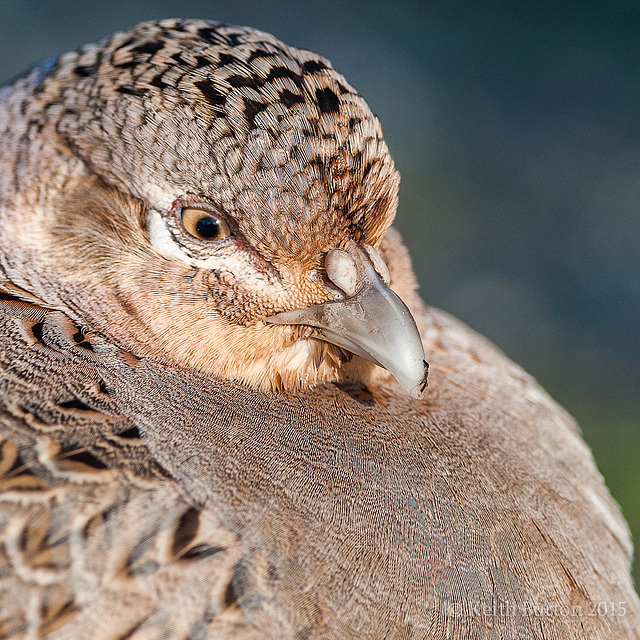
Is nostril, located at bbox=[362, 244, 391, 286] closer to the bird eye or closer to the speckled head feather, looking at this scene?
the speckled head feather

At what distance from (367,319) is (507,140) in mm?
6447

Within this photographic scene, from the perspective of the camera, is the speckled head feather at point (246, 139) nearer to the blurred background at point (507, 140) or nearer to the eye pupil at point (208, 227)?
the eye pupil at point (208, 227)

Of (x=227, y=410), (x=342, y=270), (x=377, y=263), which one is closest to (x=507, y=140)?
(x=377, y=263)

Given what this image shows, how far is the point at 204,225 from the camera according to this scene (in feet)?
6.39

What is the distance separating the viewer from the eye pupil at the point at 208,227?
6.36 ft

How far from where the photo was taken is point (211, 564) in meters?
1.56

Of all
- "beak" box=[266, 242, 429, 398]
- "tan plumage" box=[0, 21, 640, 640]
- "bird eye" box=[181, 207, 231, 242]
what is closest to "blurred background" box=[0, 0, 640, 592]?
"tan plumage" box=[0, 21, 640, 640]

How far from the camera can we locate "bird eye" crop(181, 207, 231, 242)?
1.94 meters

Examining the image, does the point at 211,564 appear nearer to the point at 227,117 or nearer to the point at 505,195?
the point at 227,117

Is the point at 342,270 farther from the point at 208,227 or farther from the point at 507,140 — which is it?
the point at 507,140

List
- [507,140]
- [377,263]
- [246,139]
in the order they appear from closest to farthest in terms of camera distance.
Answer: [246,139] → [377,263] → [507,140]

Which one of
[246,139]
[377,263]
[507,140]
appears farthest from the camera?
[507,140]

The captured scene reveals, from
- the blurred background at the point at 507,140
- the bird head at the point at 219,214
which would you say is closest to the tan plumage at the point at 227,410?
the bird head at the point at 219,214

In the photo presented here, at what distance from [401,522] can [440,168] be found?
19.9 ft
